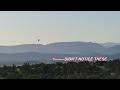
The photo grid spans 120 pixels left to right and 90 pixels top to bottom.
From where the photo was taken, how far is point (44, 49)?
22.8m

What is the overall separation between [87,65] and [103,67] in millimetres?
1481

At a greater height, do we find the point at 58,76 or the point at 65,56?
the point at 65,56

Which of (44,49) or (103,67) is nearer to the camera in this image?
(44,49)
